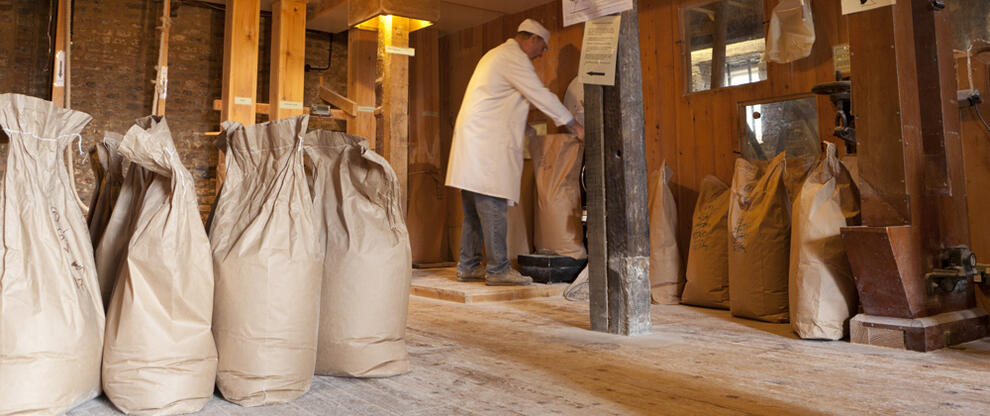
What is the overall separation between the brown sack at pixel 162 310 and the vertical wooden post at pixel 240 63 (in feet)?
9.94

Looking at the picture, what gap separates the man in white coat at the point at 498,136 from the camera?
380cm

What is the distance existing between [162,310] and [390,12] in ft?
9.84

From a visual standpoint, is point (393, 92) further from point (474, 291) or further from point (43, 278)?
A: point (43, 278)

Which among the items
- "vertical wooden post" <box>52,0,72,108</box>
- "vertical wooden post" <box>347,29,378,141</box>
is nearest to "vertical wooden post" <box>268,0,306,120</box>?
"vertical wooden post" <box>347,29,378,141</box>

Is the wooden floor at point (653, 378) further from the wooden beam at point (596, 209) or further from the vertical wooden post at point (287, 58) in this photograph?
the vertical wooden post at point (287, 58)

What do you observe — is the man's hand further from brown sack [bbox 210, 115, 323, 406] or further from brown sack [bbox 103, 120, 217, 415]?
brown sack [bbox 103, 120, 217, 415]

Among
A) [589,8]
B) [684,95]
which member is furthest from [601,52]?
[684,95]

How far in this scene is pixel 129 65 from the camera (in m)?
5.62

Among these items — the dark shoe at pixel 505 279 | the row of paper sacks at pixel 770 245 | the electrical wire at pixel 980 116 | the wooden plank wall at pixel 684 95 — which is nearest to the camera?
the row of paper sacks at pixel 770 245

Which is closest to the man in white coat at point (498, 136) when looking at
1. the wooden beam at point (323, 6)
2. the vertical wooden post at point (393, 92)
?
the vertical wooden post at point (393, 92)

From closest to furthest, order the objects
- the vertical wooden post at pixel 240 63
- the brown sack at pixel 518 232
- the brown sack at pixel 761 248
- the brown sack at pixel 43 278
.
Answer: the brown sack at pixel 43 278, the brown sack at pixel 761 248, the vertical wooden post at pixel 240 63, the brown sack at pixel 518 232

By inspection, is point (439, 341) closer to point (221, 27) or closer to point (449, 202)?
point (449, 202)

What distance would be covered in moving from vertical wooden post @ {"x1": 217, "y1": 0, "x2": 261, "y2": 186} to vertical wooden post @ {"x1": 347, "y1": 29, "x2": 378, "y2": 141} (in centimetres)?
69

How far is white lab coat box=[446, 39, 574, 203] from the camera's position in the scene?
12.5ft
